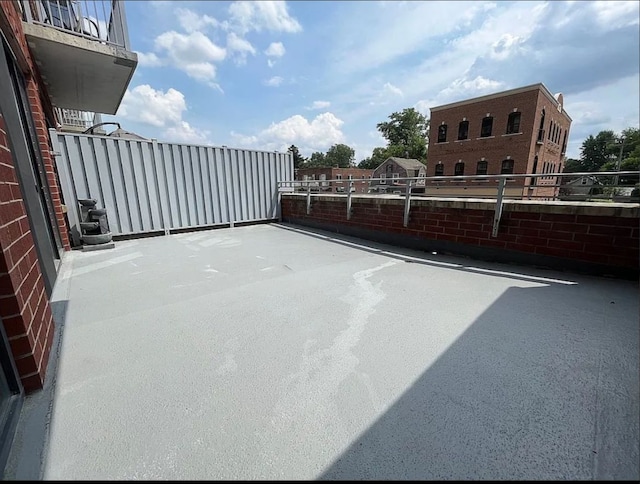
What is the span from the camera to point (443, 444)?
1.17 metres

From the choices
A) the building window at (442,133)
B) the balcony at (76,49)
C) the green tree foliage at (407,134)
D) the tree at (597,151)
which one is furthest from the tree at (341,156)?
the balcony at (76,49)

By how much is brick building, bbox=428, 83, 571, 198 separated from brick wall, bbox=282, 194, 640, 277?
9.84 meters

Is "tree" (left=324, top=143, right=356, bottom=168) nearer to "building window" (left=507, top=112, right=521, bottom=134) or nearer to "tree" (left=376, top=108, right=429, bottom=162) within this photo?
"tree" (left=376, top=108, right=429, bottom=162)

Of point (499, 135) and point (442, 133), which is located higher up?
point (442, 133)

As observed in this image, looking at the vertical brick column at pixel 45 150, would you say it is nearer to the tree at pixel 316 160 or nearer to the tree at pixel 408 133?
the tree at pixel 408 133

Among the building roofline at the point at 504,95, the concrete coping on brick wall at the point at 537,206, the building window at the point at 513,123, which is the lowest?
the concrete coping on brick wall at the point at 537,206

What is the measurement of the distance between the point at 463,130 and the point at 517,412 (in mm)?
19610

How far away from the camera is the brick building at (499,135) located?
1461cm

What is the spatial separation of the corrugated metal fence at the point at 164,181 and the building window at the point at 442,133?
14623mm

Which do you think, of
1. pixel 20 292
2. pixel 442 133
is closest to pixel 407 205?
pixel 20 292

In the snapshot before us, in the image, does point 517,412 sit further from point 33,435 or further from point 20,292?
point 20,292

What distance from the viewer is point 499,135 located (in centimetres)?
1570

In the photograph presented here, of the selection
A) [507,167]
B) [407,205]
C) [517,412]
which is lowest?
[517,412]

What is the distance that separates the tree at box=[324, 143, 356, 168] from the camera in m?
68.1
